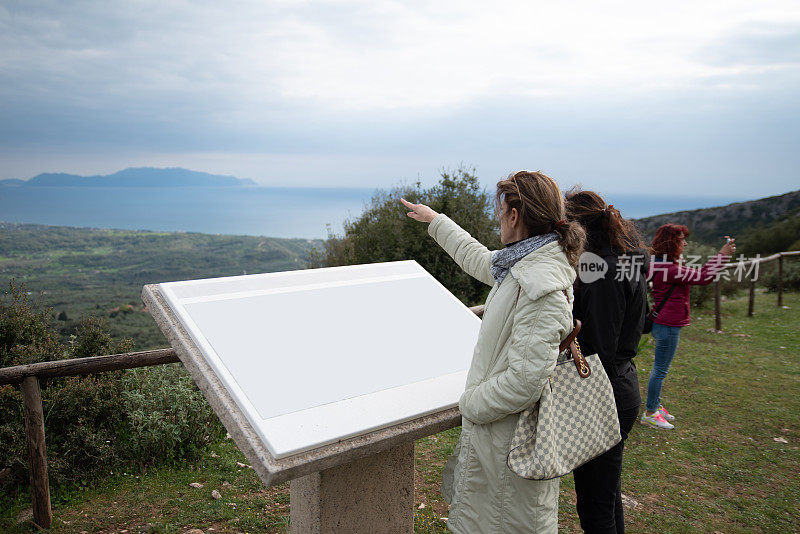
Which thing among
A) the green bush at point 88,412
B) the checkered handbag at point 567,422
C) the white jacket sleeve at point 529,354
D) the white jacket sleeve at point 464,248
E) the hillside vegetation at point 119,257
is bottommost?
the hillside vegetation at point 119,257

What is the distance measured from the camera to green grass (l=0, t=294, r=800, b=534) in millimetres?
3512

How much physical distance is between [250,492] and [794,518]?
4.16m

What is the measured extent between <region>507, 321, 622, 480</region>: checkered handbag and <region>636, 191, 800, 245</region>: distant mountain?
40.6 meters

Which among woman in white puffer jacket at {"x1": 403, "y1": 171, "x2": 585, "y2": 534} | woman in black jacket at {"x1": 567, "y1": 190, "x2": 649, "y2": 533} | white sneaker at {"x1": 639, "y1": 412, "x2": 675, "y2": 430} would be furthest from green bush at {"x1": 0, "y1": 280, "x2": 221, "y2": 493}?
white sneaker at {"x1": 639, "y1": 412, "x2": 675, "y2": 430}

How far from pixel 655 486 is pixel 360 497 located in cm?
301

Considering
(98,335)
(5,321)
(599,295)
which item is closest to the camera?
(599,295)

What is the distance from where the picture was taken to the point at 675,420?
538 cm

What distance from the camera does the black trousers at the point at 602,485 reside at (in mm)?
2377

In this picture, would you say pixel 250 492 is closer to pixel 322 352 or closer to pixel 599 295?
pixel 322 352

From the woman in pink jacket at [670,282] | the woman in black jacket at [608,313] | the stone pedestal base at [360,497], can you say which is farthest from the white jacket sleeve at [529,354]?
the woman in pink jacket at [670,282]

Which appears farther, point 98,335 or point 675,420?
point 675,420

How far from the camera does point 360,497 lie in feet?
7.64

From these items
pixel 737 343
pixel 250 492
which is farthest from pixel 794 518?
pixel 737 343

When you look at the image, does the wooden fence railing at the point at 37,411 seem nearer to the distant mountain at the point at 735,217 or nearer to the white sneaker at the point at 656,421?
the white sneaker at the point at 656,421
